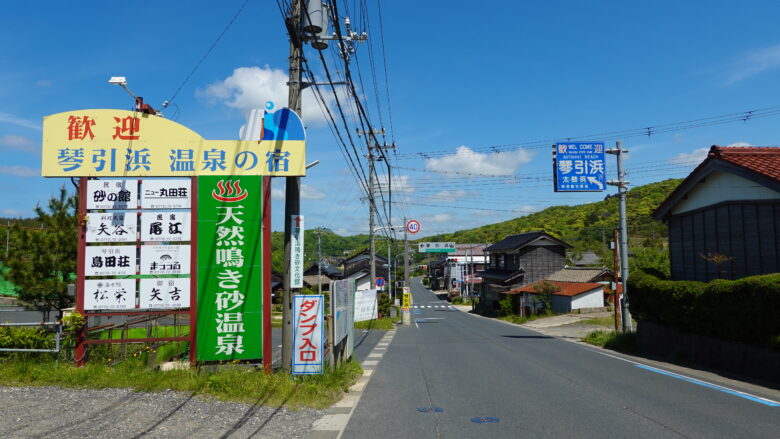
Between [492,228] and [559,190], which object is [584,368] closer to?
[559,190]

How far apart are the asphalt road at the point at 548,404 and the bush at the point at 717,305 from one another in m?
2.14

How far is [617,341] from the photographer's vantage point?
1981 centimetres

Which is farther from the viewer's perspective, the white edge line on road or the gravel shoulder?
the white edge line on road

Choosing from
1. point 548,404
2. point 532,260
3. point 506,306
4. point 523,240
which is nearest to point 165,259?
point 548,404

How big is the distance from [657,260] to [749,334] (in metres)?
38.0

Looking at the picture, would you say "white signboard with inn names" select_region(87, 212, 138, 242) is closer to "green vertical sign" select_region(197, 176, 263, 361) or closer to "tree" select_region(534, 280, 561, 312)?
"green vertical sign" select_region(197, 176, 263, 361)

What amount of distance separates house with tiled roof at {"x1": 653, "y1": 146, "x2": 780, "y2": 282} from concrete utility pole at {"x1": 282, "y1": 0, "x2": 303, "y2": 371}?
12.9 meters

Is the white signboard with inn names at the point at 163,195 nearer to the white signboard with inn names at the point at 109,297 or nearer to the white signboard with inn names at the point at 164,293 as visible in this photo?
the white signboard with inn names at the point at 164,293

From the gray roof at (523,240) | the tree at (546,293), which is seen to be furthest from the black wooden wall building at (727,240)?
A: the gray roof at (523,240)

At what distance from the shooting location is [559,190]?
800 inches

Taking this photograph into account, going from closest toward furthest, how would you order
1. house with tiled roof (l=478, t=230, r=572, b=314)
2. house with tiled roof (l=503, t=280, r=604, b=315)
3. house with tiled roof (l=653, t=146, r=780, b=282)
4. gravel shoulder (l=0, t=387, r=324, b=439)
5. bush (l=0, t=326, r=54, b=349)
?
gravel shoulder (l=0, t=387, r=324, b=439) → bush (l=0, t=326, r=54, b=349) → house with tiled roof (l=653, t=146, r=780, b=282) → house with tiled roof (l=503, t=280, r=604, b=315) → house with tiled roof (l=478, t=230, r=572, b=314)

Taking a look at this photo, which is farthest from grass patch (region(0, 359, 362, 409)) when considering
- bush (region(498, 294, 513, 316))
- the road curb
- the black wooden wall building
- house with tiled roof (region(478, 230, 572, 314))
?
house with tiled roof (region(478, 230, 572, 314))

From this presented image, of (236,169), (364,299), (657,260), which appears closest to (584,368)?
(236,169)

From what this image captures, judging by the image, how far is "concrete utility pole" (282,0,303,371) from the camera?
400 inches
